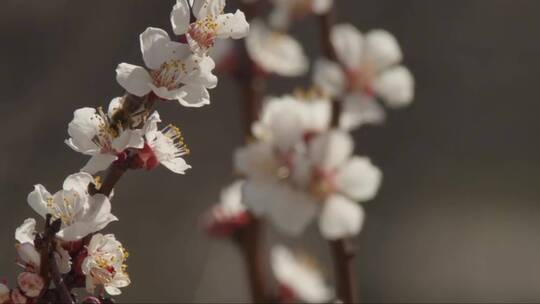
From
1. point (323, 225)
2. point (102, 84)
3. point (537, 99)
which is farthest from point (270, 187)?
point (537, 99)

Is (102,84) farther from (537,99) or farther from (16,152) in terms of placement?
(537,99)

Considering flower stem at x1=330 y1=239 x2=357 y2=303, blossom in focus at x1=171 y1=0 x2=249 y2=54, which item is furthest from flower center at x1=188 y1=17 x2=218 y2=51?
flower stem at x1=330 y1=239 x2=357 y2=303

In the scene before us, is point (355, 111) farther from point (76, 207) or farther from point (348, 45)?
point (76, 207)

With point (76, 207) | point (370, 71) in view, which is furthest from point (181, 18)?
point (370, 71)

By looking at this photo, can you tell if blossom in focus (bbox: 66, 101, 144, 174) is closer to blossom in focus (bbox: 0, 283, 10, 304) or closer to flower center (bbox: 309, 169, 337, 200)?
blossom in focus (bbox: 0, 283, 10, 304)

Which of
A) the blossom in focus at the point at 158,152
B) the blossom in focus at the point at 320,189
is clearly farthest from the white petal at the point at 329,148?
the blossom in focus at the point at 158,152
